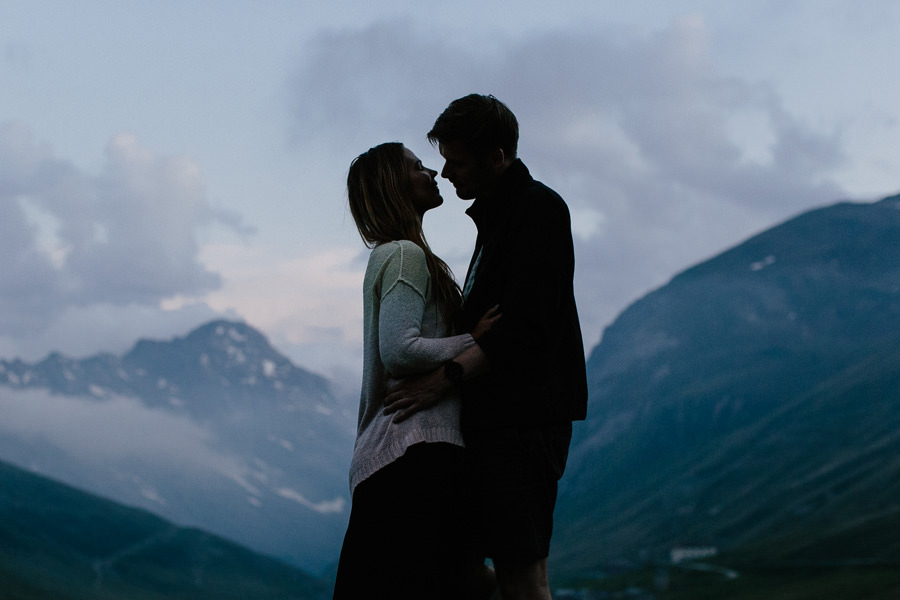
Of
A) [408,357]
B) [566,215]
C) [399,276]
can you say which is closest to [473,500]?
[408,357]

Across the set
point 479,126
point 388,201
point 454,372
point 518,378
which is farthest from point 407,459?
point 479,126

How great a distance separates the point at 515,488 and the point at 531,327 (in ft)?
3.27

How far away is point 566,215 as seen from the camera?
21.7 feet

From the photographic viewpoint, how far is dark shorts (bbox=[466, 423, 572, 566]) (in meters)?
6.24

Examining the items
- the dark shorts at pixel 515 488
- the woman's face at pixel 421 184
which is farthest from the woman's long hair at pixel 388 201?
the dark shorts at pixel 515 488

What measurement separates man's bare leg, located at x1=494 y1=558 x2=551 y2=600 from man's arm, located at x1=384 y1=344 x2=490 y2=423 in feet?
Result: 3.68

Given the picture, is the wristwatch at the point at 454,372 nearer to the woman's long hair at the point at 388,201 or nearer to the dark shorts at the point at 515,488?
the dark shorts at the point at 515,488

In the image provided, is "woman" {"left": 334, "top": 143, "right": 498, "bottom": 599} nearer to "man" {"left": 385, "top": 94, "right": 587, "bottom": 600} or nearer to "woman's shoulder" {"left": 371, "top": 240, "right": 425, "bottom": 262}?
"woman's shoulder" {"left": 371, "top": 240, "right": 425, "bottom": 262}

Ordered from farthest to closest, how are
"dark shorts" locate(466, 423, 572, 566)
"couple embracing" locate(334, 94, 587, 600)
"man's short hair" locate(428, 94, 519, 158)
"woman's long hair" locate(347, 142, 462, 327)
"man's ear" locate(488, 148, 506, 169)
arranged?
"woman's long hair" locate(347, 142, 462, 327) < "man's ear" locate(488, 148, 506, 169) < "man's short hair" locate(428, 94, 519, 158) < "couple embracing" locate(334, 94, 587, 600) < "dark shorts" locate(466, 423, 572, 566)

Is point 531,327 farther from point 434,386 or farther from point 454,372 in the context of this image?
point 434,386

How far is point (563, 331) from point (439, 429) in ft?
3.44

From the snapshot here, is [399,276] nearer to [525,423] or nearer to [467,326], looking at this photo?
[467,326]

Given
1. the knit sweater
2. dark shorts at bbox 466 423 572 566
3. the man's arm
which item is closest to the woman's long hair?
the knit sweater

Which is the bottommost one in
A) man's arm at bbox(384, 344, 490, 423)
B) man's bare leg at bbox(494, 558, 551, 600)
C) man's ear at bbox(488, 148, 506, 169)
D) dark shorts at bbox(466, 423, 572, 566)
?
man's bare leg at bbox(494, 558, 551, 600)
